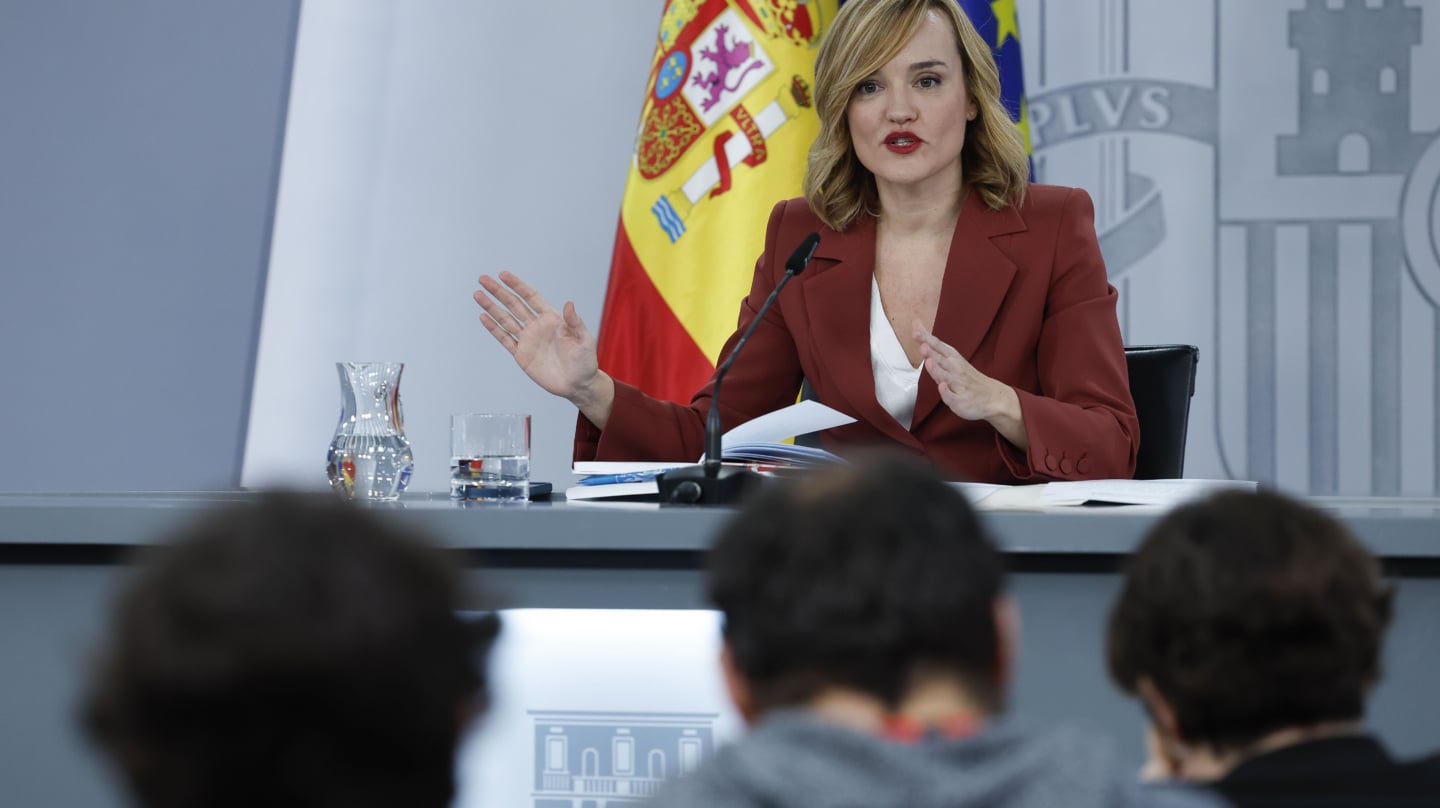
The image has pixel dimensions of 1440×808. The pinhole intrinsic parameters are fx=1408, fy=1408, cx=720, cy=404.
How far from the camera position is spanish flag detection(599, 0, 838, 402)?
3.24 metres

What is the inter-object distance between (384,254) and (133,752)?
3398 mm

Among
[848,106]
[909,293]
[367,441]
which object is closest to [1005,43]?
[848,106]

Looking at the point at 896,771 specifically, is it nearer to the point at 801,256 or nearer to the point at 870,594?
the point at 870,594

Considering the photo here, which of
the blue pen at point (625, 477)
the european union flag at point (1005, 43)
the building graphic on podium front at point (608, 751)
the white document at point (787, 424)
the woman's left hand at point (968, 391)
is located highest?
the european union flag at point (1005, 43)

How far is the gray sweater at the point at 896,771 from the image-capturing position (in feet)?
1.97

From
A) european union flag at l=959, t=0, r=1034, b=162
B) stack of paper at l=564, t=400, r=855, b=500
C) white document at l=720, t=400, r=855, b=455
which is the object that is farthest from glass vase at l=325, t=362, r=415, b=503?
european union flag at l=959, t=0, r=1034, b=162

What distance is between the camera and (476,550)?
154 cm

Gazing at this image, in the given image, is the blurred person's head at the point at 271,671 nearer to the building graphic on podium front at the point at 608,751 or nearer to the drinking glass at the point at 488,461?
the building graphic on podium front at the point at 608,751

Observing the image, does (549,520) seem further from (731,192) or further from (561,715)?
(731,192)

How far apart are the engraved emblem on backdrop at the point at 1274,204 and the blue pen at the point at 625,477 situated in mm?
2136

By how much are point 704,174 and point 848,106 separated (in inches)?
36.1

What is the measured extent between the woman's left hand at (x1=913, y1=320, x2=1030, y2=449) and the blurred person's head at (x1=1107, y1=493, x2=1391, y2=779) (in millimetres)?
1002

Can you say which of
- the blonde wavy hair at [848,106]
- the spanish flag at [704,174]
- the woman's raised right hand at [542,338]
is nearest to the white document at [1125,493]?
the woman's raised right hand at [542,338]

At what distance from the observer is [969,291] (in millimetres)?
2309
